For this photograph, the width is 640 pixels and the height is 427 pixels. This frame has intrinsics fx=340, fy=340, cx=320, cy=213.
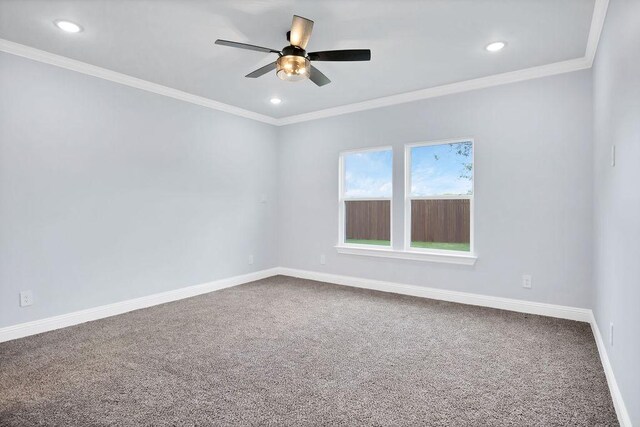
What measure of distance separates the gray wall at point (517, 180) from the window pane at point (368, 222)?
280mm

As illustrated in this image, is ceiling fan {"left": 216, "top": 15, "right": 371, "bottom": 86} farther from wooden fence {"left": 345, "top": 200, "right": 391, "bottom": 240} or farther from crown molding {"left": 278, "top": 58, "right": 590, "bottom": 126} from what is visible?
wooden fence {"left": 345, "top": 200, "right": 391, "bottom": 240}

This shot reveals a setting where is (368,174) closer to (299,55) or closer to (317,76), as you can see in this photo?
(317,76)

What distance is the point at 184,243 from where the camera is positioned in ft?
14.4

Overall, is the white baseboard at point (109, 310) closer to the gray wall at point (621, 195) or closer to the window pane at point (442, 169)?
the window pane at point (442, 169)

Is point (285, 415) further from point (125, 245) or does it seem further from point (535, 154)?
point (535, 154)

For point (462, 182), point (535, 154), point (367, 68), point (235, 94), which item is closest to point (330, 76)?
point (367, 68)

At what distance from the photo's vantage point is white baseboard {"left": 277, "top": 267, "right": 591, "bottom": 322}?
11.4ft

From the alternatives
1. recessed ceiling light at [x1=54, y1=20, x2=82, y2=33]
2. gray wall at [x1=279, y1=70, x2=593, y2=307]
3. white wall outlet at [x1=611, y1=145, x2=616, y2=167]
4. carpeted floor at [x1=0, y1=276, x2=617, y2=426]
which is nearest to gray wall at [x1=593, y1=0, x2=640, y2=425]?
white wall outlet at [x1=611, y1=145, x2=616, y2=167]

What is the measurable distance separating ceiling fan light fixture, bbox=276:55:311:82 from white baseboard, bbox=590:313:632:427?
9.65 ft

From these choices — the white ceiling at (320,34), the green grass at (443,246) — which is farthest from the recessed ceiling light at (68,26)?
the green grass at (443,246)

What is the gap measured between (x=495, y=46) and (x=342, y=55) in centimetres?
150

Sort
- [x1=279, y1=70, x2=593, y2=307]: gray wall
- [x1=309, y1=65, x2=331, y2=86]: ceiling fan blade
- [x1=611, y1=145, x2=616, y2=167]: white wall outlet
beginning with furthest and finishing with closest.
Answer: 1. [x1=279, y1=70, x2=593, y2=307]: gray wall
2. [x1=309, y1=65, x2=331, y2=86]: ceiling fan blade
3. [x1=611, y1=145, x2=616, y2=167]: white wall outlet

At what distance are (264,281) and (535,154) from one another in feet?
12.9

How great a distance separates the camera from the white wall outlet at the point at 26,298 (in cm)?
307
